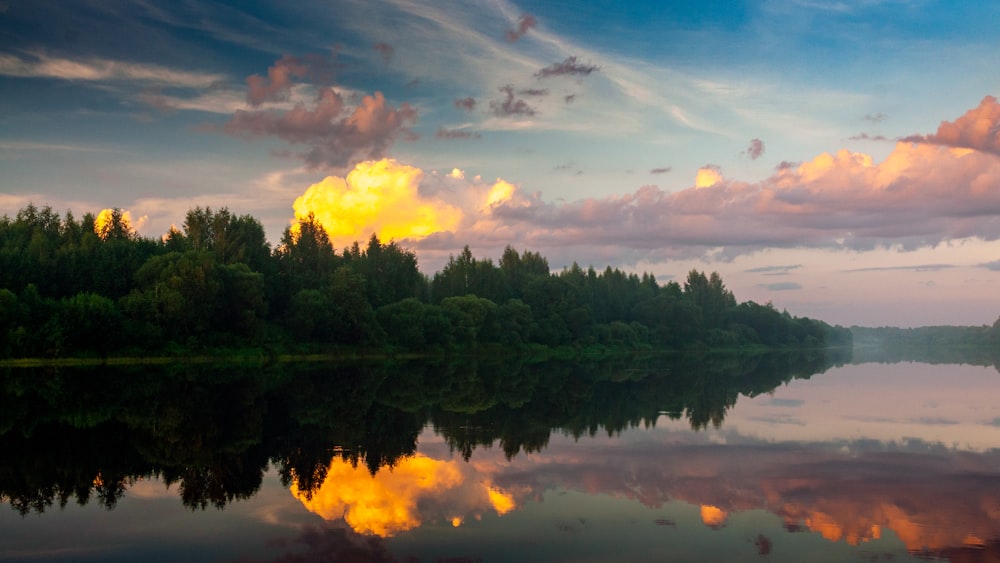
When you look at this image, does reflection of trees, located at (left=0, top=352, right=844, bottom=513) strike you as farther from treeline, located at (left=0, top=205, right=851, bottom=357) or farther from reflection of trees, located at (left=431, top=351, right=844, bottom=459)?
treeline, located at (left=0, top=205, right=851, bottom=357)

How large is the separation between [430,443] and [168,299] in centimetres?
7154

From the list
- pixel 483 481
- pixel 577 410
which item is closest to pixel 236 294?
pixel 577 410

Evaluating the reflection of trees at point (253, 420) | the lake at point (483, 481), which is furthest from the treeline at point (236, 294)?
the lake at point (483, 481)

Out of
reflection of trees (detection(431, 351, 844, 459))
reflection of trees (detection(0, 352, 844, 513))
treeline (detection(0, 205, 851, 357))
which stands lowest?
Answer: reflection of trees (detection(431, 351, 844, 459))

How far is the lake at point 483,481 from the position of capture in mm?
15766

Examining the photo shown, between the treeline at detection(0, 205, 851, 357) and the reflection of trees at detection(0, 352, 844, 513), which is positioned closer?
the reflection of trees at detection(0, 352, 844, 513)

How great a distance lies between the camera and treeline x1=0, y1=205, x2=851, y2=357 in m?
83.2

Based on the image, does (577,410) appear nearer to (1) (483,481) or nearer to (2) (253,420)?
(2) (253,420)

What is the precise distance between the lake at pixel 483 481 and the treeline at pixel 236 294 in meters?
40.5

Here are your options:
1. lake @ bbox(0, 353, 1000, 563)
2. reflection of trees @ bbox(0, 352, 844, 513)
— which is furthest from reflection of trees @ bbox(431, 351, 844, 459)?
lake @ bbox(0, 353, 1000, 563)

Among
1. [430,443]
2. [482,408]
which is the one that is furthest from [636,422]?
[430,443]

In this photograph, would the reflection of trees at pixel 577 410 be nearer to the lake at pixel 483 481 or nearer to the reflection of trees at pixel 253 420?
the reflection of trees at pixel 253 420

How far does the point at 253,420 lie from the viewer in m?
34.9

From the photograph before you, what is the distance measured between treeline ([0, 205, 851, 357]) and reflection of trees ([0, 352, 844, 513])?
54.7 feet
